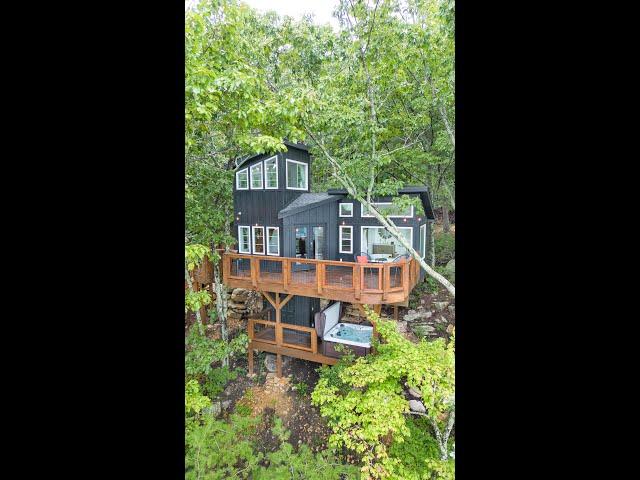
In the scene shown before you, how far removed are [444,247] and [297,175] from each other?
20.3 feet

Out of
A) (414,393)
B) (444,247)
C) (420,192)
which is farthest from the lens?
(444,247)

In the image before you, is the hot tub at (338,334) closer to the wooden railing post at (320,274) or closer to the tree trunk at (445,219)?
the wooden railing post at (320,274)

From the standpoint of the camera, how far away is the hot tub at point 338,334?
248 inches

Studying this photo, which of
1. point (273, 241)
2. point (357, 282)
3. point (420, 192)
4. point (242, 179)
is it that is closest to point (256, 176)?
point (242, 179)

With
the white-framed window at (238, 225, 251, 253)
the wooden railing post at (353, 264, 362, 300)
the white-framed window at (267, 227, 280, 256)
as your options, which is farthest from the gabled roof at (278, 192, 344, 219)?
the wooden railing post at (353, 264, 362, 300)

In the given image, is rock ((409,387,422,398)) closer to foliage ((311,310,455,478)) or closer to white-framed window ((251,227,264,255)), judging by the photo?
foliage ((311,310,455,478))

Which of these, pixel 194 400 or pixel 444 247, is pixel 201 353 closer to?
pixel 194 400

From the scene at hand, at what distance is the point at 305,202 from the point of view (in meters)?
7.54
